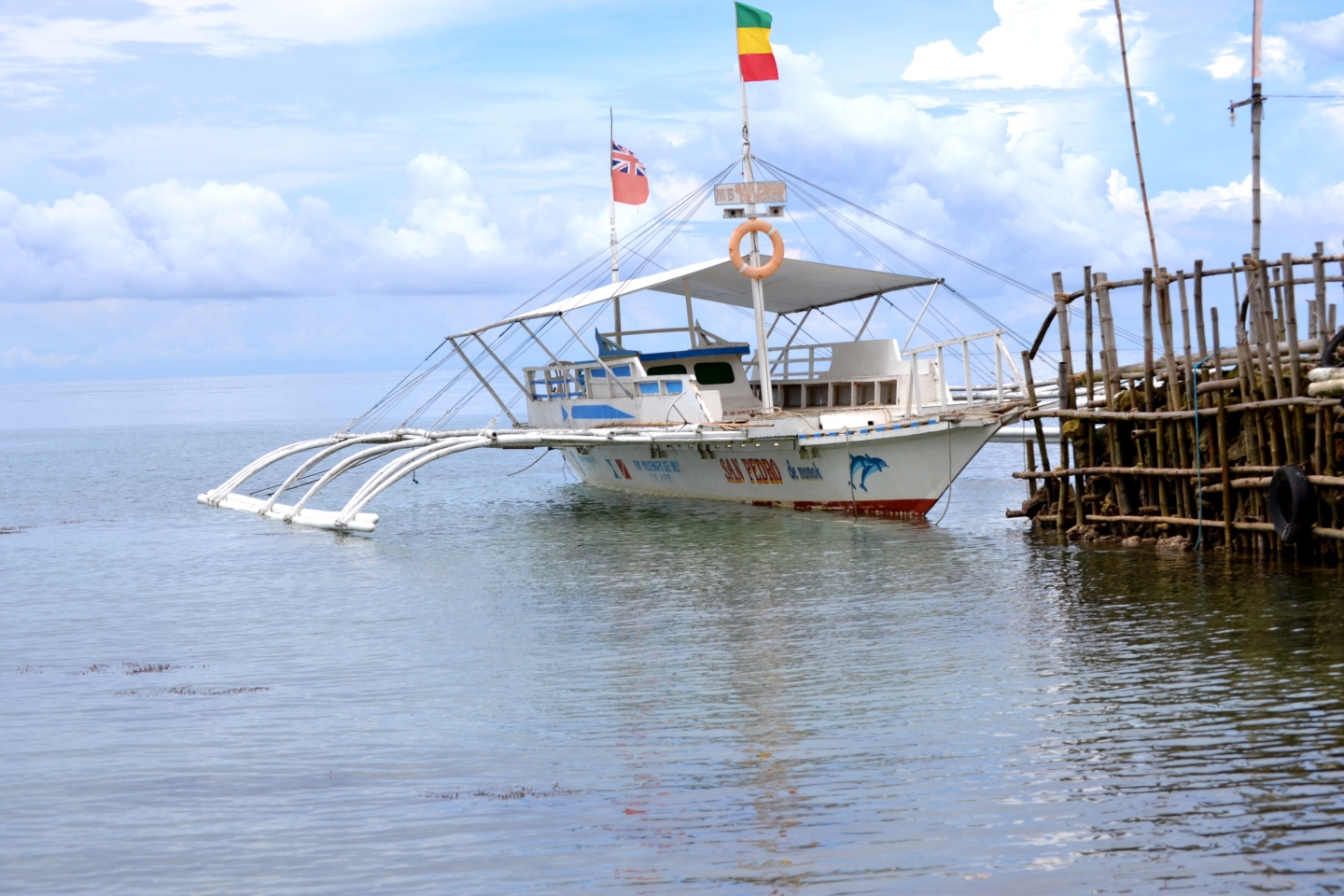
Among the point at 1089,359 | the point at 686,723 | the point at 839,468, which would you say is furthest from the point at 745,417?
the point at 686,723

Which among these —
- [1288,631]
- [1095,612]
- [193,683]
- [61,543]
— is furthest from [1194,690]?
[61,543]

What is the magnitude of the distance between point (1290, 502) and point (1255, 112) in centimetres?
763

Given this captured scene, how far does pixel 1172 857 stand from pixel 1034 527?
1611cm

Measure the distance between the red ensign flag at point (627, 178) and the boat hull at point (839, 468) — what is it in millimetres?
6310

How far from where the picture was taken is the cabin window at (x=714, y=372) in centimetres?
3012

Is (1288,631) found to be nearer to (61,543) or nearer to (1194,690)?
(1194,690)

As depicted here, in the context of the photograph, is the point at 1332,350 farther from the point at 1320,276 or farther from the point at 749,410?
the point at 749,410

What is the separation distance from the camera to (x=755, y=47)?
1048 inches

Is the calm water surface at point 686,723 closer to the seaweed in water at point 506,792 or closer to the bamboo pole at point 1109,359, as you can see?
the seaweed in water at point 506,792

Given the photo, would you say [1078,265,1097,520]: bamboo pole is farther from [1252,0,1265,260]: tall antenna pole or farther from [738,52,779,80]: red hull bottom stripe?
[738,52,779,80]: red hull bottom stripe

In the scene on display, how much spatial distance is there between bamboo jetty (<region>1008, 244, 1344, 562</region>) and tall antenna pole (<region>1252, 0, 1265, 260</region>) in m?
2.28

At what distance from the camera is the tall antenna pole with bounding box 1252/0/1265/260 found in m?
21.8

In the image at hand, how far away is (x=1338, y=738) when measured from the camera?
32.5ft

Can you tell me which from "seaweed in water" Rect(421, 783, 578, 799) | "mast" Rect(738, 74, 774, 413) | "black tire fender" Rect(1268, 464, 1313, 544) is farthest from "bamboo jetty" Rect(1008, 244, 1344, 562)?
"seaweed in water" Rect(421, 783, 578, 799)
